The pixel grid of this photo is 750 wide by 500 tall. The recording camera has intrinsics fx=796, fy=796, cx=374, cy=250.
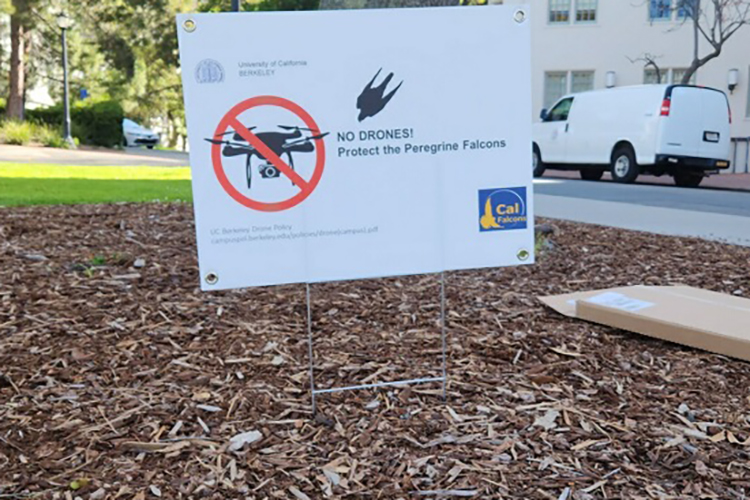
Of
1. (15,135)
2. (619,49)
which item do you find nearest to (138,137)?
(15,135)

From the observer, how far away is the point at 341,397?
3006mm

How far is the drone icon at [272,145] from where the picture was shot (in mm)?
2572

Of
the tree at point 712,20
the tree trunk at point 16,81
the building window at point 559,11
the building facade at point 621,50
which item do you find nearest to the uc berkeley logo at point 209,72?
the tree at point 712,20

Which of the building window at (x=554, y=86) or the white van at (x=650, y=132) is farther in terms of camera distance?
the building window at (x=554, y=86)

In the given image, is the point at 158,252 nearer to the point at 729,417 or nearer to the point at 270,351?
the point at 270,351

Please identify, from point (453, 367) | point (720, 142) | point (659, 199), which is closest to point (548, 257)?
point (453, 367)

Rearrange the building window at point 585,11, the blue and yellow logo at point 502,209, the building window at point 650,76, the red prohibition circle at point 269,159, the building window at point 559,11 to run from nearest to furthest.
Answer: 1. the red prohibition circle at point 269,159
2. the blue and yellow logo at point 502,209
3. the building window at point 650,76
4. the building window at point 585,11
5. the building window at point 559,11

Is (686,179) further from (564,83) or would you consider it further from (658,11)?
(564,83)

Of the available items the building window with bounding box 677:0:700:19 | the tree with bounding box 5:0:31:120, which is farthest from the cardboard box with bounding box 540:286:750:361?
the tree with bounding box 5:0:31:120

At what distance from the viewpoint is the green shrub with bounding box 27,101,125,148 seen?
2965cm

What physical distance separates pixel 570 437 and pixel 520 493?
0.43 metres

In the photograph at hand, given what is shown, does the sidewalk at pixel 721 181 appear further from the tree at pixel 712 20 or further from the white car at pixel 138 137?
the white car at pixel 138 137

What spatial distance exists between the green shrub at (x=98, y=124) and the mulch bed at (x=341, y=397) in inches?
1038

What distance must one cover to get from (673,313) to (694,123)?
15235 mm
